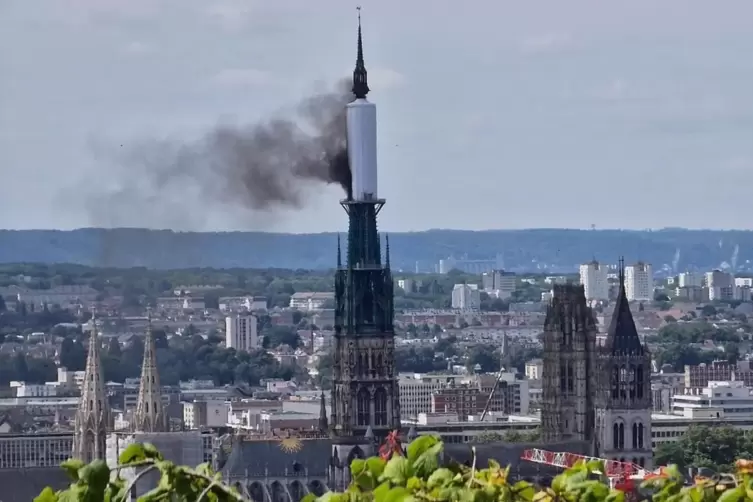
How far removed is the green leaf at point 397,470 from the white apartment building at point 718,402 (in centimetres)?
9436

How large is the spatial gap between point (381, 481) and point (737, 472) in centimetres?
155

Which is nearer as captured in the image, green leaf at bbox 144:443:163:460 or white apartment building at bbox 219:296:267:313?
green leaf at bbox 144:443:163:460

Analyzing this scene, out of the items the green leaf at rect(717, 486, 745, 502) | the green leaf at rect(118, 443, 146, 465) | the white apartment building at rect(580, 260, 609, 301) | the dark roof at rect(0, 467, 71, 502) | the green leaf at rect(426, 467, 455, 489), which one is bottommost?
the dark roof at rect(0, 467, 71, 502)

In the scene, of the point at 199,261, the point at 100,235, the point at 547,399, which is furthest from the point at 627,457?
the point at 199,261

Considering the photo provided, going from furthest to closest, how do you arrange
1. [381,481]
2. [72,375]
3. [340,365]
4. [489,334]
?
[489,334] < [72,375] < [340,365] < [381,481]

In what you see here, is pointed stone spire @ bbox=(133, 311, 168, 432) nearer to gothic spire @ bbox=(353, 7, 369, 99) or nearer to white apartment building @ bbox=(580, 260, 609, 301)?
gothic spire @ bbox=(353, 7, 369, 99)

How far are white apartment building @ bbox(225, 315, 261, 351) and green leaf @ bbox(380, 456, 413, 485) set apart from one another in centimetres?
14041

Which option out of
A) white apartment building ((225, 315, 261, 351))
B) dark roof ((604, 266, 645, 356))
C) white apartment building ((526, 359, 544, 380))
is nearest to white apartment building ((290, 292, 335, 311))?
white apartment building ((225, 315, 261, 351))

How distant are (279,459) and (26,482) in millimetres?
5460

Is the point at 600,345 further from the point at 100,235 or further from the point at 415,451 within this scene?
the point at 415,451

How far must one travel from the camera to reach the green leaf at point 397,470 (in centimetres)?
1210

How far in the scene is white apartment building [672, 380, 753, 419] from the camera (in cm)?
10778

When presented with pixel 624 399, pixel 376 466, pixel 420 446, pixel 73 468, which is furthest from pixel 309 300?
pixel 73 468

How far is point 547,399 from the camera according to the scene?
7094cm
